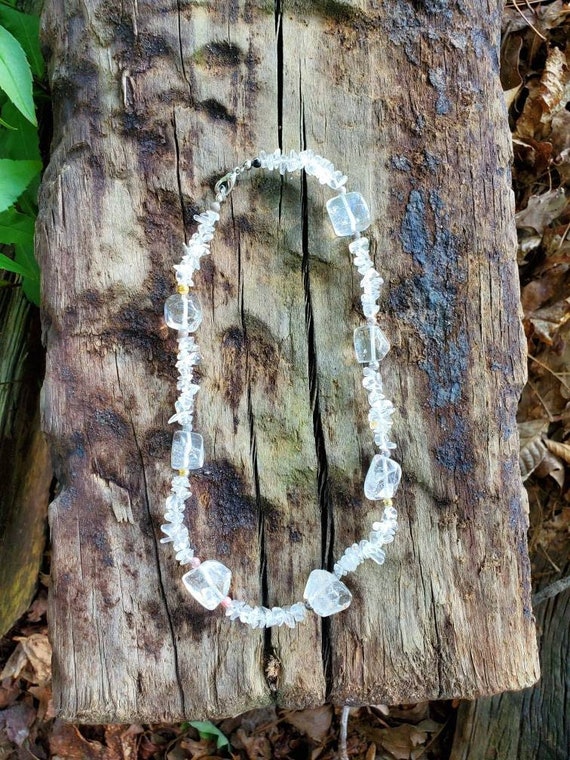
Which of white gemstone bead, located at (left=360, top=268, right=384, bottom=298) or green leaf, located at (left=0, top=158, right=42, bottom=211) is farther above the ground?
green leaf, located at (left=0, top=158, right=42, bottom=211)

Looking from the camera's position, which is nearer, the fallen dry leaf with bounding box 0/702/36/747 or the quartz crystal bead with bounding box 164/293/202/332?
the quartz crystal bead with bounding box 164/293/202/332

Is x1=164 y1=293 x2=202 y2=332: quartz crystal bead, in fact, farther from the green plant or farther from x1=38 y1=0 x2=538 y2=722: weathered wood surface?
the green plant

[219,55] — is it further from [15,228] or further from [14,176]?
[15,228]

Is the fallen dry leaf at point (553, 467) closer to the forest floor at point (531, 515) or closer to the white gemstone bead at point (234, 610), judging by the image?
the forest floor at point (531, 515)

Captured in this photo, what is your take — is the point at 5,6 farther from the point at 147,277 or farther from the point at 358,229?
the point at 358,229

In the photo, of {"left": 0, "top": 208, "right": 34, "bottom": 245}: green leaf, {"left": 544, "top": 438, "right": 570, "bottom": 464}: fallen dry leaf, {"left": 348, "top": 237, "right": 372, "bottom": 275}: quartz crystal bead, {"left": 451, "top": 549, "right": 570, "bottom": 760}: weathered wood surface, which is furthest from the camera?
{"left": 544, "top": 438, "right": 570, "bottom": 464}: fallen dry leaf

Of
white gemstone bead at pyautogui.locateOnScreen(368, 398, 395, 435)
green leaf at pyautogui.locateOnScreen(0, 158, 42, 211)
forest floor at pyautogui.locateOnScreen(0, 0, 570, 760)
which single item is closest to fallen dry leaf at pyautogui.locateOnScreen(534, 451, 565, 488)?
forest floor at pyautogui.locateOnScreen(0, 0, 570, 760)

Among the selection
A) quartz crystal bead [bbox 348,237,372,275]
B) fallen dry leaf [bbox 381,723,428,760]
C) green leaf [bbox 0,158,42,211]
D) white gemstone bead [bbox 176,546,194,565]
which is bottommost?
fallen dry leaf [bbox 381,723,428,760]

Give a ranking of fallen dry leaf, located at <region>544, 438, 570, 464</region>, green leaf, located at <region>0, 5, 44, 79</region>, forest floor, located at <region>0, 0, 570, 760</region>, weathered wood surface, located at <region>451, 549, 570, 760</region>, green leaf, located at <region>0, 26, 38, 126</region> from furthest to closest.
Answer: fallen dry leaf, located at <region>544, 438, 570, 464</region> < forest floor, located at <region>0, 0, 570, 760</region> < weathered wood surface, located at <region>451, 549, 570, 760</region> < green leaf, located at <region>0, 5, 44, 79</region> < green leaf, located at <region>0, 26, 38, 126</region>
